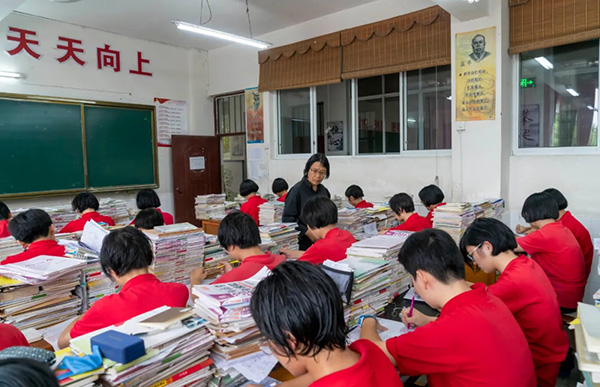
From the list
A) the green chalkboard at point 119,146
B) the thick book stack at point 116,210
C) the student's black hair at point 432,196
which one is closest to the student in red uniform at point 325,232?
the student's black hair at point 432,196

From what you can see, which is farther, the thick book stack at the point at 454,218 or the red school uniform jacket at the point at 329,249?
the thick book stack at the point at 454,218

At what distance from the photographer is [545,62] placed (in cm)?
396

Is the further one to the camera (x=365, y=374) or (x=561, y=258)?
(x=561, y=258)

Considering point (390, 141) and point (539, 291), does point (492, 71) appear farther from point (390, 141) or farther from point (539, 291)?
point (539, 291)

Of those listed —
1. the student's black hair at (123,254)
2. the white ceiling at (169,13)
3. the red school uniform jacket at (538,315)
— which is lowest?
the red school uniform jacket at (538,315)

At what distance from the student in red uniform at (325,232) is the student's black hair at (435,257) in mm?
808

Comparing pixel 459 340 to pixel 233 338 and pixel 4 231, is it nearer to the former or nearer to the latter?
pixel 233 338

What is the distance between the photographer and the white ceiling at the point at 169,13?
4831 millimetres

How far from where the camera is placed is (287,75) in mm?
5668

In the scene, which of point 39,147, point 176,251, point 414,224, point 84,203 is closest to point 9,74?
point 39,147

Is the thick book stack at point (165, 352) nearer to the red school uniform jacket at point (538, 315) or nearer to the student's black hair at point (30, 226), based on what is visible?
the red school uniform jacket at point (538, 315)

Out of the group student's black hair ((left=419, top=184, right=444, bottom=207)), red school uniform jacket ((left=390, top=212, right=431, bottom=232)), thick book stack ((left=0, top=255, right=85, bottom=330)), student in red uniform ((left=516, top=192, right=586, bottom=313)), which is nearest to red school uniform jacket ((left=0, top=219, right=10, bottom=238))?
thick book stack ((left=0, top=255, right=85, bottom=330))

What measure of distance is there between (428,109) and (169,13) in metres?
3.46

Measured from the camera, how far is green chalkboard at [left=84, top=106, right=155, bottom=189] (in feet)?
18.3
